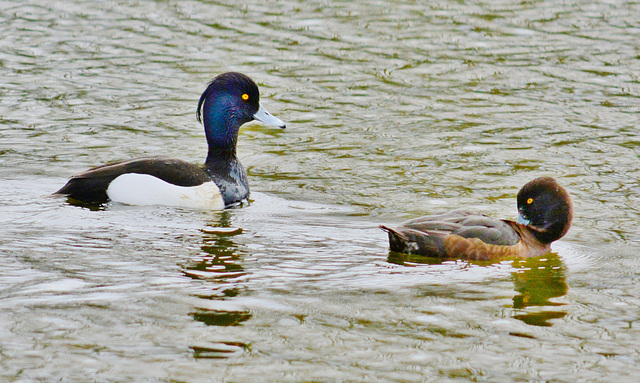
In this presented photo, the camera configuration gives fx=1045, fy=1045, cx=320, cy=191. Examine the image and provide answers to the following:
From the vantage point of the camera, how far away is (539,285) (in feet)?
24.9

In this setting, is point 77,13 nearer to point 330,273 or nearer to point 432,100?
point 432,100

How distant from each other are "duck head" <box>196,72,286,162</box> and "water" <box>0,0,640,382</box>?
1.88 feet

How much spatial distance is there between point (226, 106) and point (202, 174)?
85 centimetres

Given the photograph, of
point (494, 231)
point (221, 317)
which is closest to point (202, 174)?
point (494, 231)

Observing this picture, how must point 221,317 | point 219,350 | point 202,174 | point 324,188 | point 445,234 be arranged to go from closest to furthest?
point 219,350
point 221,317
point 445,234
point 202,174
point 324,188

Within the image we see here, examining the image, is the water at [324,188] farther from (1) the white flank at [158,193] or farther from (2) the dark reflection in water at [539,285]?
(1) the white flank at [158,193]

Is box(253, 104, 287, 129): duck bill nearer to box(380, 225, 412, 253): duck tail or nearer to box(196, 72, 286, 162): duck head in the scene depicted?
box(196, 72, 286, 162): duck head

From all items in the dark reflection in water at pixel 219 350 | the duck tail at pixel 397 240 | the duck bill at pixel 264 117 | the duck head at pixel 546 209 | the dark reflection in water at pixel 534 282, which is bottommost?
the dark reflection in water at pixel 219 350

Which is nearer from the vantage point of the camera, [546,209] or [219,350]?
[219,350]

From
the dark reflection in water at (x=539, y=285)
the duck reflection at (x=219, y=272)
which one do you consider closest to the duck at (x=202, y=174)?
the duck reflection at (x=219, y=272)

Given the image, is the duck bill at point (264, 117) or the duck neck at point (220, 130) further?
the duck bill at point (264, 117)

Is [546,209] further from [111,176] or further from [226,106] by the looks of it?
[111,176]

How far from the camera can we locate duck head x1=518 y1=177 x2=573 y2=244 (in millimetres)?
8234

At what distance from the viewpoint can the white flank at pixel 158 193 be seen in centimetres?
946
